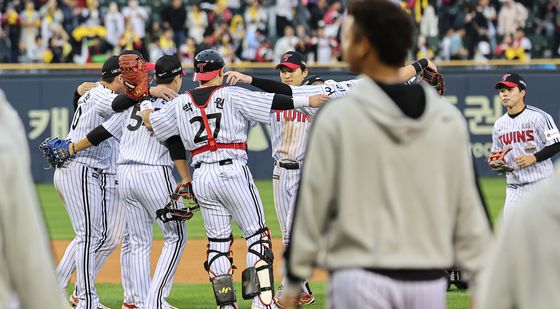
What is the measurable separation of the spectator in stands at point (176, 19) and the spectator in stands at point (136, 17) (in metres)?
0.48

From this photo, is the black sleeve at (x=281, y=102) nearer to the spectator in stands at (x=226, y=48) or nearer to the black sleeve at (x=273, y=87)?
the black sleeve at (x=273, y=87)

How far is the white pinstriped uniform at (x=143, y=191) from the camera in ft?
29.2

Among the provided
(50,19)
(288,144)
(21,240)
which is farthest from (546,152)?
(50,19)

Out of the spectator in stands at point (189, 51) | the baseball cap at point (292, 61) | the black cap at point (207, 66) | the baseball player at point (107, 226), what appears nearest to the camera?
the black cap at point (207, 66)

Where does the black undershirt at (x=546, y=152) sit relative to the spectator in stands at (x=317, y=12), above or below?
below

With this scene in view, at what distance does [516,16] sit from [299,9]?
4872 mm

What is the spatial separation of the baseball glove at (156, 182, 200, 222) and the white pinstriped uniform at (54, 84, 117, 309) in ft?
2.26

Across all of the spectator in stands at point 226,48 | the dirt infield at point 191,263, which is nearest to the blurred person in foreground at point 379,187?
the dirt infield at point 191,263

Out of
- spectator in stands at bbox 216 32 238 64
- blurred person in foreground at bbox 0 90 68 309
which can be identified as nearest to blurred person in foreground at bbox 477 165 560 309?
blurred person in foreground at bbox 0 90 68 309

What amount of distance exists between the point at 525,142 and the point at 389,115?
7.09m

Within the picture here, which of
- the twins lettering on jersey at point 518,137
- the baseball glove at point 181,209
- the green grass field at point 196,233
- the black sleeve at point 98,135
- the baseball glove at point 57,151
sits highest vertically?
the black sleeve at point 98,135

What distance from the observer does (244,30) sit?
2494 cm

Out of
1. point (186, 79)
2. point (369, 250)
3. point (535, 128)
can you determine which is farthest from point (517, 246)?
point (186, 79)

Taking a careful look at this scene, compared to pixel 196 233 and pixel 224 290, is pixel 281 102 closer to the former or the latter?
pixel 224 290
